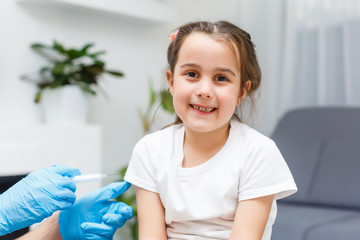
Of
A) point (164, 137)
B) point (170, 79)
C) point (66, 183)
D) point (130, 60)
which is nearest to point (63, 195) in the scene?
point (66, 183)

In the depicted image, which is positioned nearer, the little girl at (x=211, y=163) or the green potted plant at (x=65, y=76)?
the little girl at (x=211, y=163)

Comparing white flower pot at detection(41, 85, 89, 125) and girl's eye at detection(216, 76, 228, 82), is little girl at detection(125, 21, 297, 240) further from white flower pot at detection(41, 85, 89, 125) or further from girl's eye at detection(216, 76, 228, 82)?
white flower pot at detection(41, 85, 89, 125)

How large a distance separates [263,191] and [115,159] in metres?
2.18

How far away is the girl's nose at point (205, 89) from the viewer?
1.16 m

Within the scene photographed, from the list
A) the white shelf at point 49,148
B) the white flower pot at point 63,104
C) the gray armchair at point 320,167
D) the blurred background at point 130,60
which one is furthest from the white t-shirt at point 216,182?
the white flower pot at point 63,104

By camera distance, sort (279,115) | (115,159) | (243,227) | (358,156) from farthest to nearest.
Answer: (115,159), (279,115), (358,156), (243,227)

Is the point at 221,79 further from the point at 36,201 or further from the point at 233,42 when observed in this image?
the point at 36,201

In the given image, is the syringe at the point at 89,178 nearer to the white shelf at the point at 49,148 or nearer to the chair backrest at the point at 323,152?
the white shelf at the point at 49,148

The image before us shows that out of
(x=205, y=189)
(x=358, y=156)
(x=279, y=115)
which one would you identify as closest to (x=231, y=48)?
(x=205, y=189)

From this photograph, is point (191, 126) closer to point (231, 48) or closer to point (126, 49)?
point (231, 48)

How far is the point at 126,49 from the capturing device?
3268mm

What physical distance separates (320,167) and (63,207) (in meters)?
1.58

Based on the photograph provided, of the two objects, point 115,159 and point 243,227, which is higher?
point 243,227

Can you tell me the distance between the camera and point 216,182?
47.4 inches
